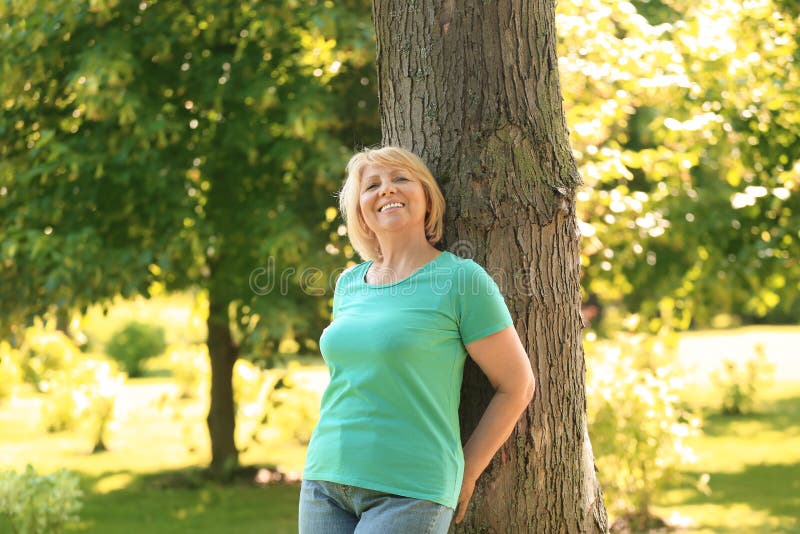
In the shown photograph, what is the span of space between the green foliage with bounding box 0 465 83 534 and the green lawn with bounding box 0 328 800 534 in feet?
0.97

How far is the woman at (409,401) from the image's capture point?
244cm

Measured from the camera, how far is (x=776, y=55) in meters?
7.53

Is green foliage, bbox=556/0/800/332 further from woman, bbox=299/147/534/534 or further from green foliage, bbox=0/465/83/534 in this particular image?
woman, bbox=299/147/534/534

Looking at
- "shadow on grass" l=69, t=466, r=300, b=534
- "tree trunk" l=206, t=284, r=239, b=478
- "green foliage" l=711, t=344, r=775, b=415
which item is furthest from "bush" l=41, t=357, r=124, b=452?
"green foliage" l=711, t=344, r=775, b=415

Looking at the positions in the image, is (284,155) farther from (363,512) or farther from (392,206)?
(363,512)

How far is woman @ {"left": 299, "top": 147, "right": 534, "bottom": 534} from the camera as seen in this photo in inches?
96.1

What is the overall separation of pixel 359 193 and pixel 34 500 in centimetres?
396

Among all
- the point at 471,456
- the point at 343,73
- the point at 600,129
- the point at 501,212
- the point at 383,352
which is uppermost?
the point at 343,73

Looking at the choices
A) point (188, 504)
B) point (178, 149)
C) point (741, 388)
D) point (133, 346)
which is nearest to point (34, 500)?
point (188, 504)

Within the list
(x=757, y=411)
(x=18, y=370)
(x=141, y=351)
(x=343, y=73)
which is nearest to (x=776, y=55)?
(x=343, y=73)

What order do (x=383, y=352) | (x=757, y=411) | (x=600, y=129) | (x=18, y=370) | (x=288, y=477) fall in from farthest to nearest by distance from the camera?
(x=18, y=370)
(x=757, y=411)
(x=288, y=477)
(x=600, y=129)
(x=383, y=352)

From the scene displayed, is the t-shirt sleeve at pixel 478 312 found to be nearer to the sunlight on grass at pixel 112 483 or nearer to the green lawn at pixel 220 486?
the green lawn at pixel 220 486

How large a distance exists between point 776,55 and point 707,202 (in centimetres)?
128

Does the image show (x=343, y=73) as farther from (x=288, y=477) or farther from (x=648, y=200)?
(x=288, y=477)
